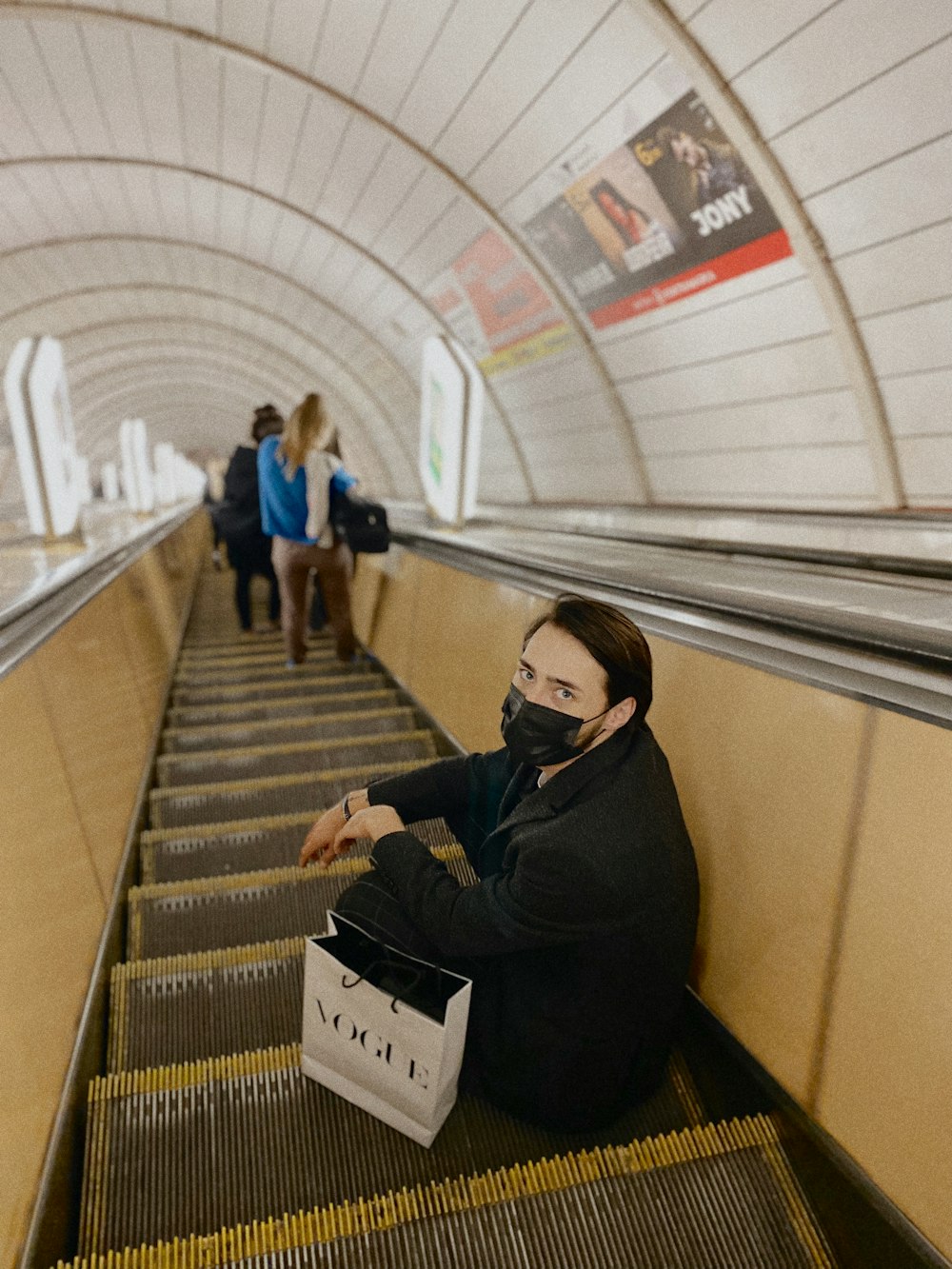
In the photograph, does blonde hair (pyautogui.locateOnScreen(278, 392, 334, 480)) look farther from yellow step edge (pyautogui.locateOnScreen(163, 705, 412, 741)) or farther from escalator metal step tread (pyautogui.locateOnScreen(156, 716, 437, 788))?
escalator metal step tread (pyautogui.locateOnScreen(156, 716, 437, 788))

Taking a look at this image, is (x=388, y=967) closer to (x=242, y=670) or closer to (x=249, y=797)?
(x=249, y=797)

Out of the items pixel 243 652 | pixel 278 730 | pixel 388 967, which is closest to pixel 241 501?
pixel 243 652

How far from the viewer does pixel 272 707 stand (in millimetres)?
4469

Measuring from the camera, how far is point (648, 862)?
4.89 feet

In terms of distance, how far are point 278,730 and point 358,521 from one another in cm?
137

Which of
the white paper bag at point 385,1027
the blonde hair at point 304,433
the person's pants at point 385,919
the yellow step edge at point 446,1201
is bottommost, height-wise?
the yellow step edge at point 446,1201

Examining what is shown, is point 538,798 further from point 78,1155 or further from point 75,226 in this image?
point 75,226

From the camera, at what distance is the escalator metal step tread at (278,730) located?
3.98m

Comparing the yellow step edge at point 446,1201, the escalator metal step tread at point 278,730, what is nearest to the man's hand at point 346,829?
the yellow step edge at point 446,1201

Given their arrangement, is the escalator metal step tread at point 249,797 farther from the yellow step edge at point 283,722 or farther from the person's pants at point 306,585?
the person's pants at point 306,585

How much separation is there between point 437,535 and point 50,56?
6.39 metres

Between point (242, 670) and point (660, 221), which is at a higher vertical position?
point (660, 221)

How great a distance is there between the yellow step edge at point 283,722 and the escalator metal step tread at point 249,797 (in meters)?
0.68

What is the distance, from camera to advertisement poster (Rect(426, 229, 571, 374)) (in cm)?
901
